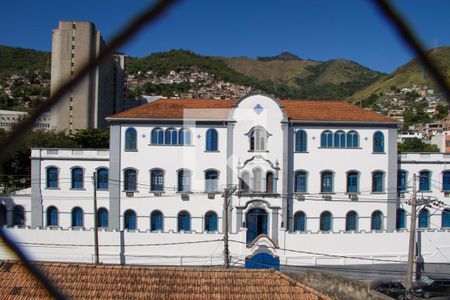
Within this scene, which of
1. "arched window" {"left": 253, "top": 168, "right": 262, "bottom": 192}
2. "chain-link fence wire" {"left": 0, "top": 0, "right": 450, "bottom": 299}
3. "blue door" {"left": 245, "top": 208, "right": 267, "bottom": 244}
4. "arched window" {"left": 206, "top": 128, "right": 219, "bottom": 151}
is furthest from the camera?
"arched window" {"left": 206, "top": 128, "right": 219, "bottom": 151}

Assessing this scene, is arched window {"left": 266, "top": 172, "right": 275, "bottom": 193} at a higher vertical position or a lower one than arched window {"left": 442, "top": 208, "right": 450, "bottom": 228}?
higher

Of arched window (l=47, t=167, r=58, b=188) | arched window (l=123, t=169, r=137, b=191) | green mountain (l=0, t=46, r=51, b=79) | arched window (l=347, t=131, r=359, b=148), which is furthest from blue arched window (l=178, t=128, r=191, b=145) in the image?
green mountain (l=0, t=46, r=51, b=79)

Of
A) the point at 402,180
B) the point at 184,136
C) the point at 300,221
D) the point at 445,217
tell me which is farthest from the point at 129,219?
the point at 445,217

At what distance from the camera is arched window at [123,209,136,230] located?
21938 millimetres

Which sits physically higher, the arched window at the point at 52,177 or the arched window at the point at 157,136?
the arched window at the point at 157,136

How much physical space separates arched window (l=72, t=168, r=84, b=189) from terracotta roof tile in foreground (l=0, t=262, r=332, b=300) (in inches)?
472

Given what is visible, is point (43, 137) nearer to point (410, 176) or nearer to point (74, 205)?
point (74, 205)

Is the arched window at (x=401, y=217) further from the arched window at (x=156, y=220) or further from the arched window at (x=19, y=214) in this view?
the arched window at (x=19, y=214)

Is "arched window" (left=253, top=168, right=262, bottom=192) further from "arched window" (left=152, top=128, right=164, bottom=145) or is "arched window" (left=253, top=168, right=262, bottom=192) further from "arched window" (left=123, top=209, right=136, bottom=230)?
"arched window" (left=123, top=209, right=136, bottom=230)

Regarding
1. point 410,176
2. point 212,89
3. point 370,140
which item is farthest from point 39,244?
point 212,89

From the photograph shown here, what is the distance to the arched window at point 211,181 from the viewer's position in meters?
22.1

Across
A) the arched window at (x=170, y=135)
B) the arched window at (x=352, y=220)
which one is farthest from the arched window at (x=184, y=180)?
the arched window at (x=352, y=220)

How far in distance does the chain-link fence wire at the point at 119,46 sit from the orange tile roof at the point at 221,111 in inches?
820

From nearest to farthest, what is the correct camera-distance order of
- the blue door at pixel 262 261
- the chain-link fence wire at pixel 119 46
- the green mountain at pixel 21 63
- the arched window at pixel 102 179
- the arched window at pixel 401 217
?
the chain-link fence wire at pixel 119 46
the blue door at pixel 262 261
the arched window at pixel 102 179
the arched window at pixel 401 217
the green mountain at pixel 21 63
